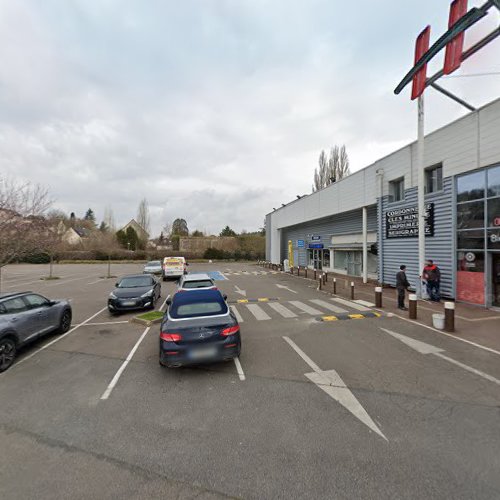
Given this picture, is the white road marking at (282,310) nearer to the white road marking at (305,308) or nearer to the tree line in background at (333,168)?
the white road marking at (305,308)

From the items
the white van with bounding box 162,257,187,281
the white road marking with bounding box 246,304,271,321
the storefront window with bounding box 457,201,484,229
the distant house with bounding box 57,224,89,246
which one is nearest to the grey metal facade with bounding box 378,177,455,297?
the storefront window with bounding box 457,201,484,229

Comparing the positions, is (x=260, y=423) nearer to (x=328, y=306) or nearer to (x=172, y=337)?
(x=172, y=337)

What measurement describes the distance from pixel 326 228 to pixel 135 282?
18.0 meters

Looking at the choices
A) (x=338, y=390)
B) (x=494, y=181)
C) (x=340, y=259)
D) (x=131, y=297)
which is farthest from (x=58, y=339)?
(x=340, y=259)

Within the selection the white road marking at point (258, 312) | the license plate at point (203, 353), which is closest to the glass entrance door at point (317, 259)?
the white road marking at point (258, 312)

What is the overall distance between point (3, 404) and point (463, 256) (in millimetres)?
14505

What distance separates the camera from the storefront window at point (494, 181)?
9137mm

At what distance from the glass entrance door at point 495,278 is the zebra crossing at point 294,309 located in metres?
4.60

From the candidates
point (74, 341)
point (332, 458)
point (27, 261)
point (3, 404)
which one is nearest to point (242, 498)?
point (332, 458)

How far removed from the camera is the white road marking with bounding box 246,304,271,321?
355 inches

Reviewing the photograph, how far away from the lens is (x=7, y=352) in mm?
5305

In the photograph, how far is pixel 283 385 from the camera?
4.43m

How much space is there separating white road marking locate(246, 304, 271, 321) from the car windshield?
4.54 meters

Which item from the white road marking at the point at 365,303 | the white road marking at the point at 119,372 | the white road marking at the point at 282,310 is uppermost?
the white road marking at the point at 365,303
